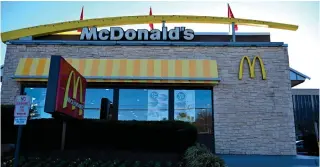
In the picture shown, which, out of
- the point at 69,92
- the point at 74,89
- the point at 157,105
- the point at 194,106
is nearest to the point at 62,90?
the point at 69,92

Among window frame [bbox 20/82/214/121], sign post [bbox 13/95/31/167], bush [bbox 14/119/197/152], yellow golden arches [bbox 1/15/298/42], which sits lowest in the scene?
bush [bbox 14/119/197/152]

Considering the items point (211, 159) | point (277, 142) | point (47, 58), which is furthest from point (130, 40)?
point (211, 159)

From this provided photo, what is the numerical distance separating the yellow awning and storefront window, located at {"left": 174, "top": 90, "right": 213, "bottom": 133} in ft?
2.95

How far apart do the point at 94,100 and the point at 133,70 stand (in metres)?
2.18

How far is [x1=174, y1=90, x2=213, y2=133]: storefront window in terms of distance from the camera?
12.9m

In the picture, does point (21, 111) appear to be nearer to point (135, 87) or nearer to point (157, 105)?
point (135, 87)

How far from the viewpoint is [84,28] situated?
13969 millimetres

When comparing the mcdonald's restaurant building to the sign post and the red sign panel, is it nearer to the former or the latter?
the red sign panel

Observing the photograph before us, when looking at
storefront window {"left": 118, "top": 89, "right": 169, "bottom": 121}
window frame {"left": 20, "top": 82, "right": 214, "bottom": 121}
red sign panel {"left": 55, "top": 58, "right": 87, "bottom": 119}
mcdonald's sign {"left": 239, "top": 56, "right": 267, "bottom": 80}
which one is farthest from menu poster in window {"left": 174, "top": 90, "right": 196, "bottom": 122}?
red sign panel {"left": 55, "top": 58, "right": 87, "bottom": 119}

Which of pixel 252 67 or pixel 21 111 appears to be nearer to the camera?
pixel 21 111

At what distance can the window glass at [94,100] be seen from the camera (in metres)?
13.1

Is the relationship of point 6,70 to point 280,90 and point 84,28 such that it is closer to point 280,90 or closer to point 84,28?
point 84,28

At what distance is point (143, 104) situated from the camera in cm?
1315

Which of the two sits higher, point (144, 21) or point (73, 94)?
point (144, 21)
